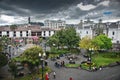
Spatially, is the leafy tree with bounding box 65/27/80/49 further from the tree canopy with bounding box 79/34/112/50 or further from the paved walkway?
the paved walkway

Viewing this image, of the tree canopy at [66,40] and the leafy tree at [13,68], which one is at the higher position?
the tree canopy at [66,40]

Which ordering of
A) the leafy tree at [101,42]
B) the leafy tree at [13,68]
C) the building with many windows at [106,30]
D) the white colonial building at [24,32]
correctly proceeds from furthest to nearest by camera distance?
the white colonial building at [24,32] → the building with many windows at [106,30] → the leafy tree at [101,42] → the leafy tree at [13,68]

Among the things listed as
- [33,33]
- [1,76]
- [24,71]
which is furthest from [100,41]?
[33,33]

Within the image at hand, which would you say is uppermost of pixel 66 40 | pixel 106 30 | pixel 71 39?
pixel 106 30

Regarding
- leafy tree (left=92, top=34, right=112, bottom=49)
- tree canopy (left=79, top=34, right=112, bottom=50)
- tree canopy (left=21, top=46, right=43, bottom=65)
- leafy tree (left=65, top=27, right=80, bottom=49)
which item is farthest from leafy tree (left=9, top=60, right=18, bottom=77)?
leafy tree (left=65, top=27, right=80, bottom=49)

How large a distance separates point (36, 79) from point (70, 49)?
2744cm

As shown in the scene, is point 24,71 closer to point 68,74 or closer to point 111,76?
point 68,74

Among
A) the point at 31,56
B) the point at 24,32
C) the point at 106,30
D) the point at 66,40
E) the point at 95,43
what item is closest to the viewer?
the point at 31,56

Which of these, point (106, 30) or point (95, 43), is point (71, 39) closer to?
point (95, 43)

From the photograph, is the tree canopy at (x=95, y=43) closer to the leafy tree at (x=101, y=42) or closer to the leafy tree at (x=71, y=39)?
the leafy tree at (x=101, y=42)

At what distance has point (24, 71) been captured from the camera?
2847 centimetres

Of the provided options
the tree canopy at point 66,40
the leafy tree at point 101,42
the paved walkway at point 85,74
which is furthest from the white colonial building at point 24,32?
the paved walkway at point 85,74

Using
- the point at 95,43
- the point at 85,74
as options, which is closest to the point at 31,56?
the point at 85,74

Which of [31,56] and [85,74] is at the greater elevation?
[31,56]
